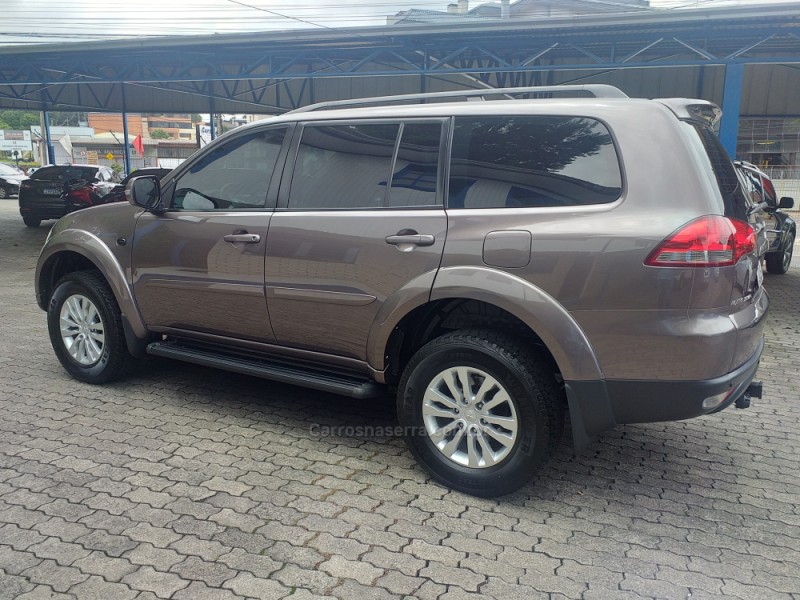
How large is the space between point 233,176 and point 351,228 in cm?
103

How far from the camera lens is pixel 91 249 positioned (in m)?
4.58

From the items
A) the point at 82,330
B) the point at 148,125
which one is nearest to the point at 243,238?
the point at 82,330

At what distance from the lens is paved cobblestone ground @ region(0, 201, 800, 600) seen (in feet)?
8.53

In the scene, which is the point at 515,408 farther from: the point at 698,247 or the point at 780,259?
the point at 780,259

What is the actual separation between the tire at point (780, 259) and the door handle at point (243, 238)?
9390 millimetres

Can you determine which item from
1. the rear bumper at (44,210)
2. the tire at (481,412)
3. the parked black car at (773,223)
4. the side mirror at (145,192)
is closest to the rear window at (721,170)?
the tire at (481,412)

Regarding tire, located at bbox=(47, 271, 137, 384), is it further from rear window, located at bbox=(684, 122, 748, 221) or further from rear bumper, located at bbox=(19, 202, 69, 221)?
rear bumper, located at bbox=(19, 202, 69, 221)

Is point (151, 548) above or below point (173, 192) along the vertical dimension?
below

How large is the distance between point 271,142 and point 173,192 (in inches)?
31.3

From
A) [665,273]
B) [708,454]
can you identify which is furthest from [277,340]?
[708,454]

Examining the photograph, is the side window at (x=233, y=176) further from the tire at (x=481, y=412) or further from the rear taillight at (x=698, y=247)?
the rear taillight at (x=698, y=247)

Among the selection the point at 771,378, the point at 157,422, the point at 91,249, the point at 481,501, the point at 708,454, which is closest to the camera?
the point at 481,501

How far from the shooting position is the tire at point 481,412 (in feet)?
10.1

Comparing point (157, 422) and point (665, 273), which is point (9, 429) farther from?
point (665, 273)
